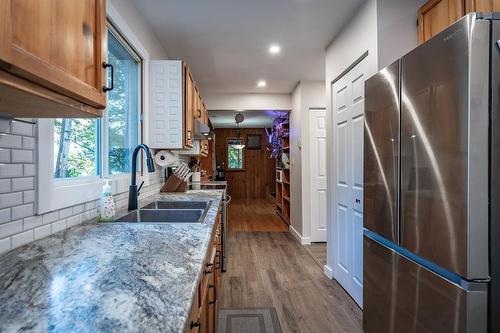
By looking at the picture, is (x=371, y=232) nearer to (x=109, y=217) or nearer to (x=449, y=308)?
(x=449, y=308)

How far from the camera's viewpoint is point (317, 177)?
14.6ft

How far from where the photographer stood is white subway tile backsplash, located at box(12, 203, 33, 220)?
1.05 metres

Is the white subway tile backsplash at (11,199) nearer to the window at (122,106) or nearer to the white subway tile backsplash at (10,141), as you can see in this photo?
the white subway tile backsplash at (10,141)

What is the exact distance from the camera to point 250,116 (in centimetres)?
755

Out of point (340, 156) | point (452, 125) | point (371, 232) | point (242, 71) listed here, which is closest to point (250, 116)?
point (242, 71)

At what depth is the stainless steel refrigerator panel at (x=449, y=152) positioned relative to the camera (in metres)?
0.97

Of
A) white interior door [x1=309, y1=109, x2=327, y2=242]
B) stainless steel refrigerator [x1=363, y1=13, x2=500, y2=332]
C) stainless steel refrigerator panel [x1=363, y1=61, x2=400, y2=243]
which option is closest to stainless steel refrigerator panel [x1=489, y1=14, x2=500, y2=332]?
stainless steel refrigerator [x1=363, y1=13, x2=500, y2=332]

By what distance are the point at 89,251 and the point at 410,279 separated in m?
1.30

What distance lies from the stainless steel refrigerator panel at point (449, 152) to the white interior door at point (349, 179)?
1083mm

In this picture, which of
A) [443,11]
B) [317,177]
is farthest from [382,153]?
[317,177]

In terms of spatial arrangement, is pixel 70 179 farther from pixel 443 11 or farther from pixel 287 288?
pixel 443 11

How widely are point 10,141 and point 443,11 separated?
7.34ft

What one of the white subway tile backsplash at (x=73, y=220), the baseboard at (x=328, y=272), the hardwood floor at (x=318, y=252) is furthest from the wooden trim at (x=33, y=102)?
the hardwood floor at (x=318, y=252)

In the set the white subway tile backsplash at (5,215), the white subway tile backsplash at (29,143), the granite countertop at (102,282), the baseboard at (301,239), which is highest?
the white subway tile backsplash at (29,143)
